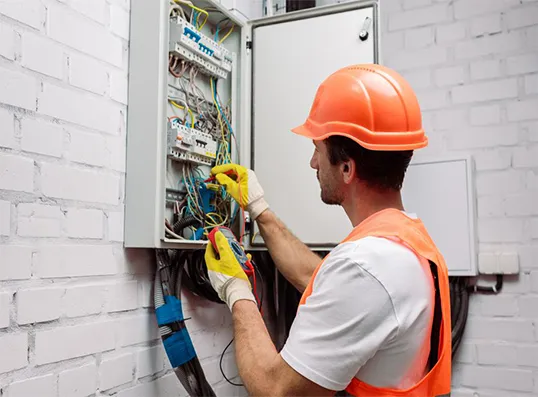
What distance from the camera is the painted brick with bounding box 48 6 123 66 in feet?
4.15

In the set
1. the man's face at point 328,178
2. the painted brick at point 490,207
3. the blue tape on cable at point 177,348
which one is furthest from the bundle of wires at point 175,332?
the painted brick at point 490,207

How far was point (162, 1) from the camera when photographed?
1461 mm

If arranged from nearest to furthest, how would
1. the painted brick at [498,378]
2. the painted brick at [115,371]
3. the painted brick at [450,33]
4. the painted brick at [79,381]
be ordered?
the painted brick at [79,381], the painted brick at [115,371], the painted brick at [498,378], the painted brick at [450,33]

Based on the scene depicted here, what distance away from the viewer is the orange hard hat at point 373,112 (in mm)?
1228

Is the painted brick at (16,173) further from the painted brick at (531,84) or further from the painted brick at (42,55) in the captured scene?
the painted brick at (531,84)

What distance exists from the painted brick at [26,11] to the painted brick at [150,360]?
91 centimetres

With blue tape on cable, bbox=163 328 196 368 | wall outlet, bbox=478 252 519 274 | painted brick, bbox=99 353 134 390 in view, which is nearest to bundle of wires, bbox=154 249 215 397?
blue tape on cable, bbox=163 328 196 368

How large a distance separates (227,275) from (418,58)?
4.73 feet

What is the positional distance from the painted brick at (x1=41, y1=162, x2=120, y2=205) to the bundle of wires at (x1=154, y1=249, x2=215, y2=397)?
0.25 m

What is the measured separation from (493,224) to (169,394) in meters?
1.42

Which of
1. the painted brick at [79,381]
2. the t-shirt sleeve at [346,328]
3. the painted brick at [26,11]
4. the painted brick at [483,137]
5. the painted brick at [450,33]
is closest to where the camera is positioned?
the t-shirt sleeve at [346,328]

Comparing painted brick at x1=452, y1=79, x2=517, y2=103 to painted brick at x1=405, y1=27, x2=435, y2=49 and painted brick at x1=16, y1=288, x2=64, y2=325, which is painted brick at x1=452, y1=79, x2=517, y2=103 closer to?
painted brick at x1=405, y1=27, x2=435, y2=49

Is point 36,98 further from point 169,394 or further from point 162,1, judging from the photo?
point 169,394

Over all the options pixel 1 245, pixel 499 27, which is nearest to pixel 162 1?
pixel 1 245
